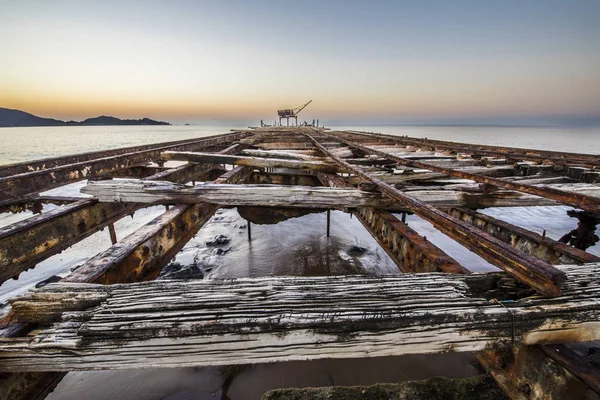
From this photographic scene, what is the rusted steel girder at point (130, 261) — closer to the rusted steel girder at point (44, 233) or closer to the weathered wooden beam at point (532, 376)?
the rusted steel girder at point (44, 233)

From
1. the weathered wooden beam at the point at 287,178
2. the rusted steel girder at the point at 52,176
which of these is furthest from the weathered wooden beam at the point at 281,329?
the weathered wooden beam at the point at 287,178

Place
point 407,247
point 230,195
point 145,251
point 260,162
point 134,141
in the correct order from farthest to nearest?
point 134,141 → point 260,162 → point 230,195 → point 407,247 → point 145,251

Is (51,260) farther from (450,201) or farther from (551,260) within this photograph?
(551,260)

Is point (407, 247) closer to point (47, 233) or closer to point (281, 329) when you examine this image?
point (281, 329)

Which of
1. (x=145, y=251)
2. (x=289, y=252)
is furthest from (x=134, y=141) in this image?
(x=145, y=251)

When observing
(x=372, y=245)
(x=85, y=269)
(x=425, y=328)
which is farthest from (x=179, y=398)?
(x=372, y=245)

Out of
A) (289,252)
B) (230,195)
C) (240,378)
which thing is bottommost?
(240,378)
